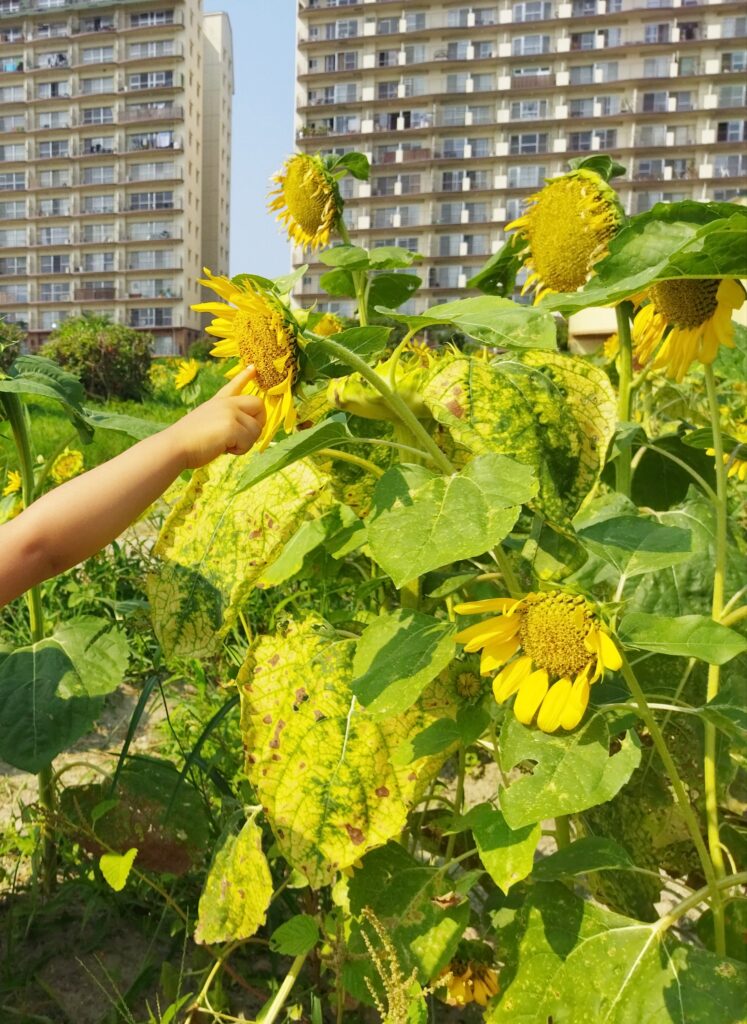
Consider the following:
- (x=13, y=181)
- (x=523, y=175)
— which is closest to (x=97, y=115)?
(x=13, y=181)

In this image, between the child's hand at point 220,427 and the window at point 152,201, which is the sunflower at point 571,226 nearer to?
the child's hand at point 220,427

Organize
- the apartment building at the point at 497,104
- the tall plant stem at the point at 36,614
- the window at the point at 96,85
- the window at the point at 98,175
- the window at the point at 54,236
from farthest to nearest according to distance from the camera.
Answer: the window at the point at 96,85 → the window at the point at 54,236 → the window at the point at 98,175 → the apartment building at the point at 497,104 → the tall plant stem at the point at 36,614

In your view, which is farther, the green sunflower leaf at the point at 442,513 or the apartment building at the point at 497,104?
the apartment building at the point at 497,104

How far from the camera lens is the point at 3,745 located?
3.37 ft

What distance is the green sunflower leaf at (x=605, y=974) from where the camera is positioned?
28.0 inches

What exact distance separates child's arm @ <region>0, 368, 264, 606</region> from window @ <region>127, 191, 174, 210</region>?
143ft

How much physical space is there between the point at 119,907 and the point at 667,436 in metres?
1.06

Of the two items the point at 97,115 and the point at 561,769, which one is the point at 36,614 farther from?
the point at 97,115

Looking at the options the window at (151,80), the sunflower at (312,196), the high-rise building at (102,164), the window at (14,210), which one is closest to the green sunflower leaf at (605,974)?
the sunflower at (312,196)

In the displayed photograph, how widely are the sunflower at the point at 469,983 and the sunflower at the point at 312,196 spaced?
1012mm

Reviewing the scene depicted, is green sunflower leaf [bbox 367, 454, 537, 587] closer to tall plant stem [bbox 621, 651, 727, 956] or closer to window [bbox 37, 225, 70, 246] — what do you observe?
tall plant stem [bbox 621, 651, 727, 956]

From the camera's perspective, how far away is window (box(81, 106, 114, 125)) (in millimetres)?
42312

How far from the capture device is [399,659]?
2.40 ft

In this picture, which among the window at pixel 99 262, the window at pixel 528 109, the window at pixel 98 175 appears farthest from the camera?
the window at pixel 98 175
